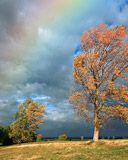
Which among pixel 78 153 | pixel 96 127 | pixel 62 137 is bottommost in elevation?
pixel 78 153

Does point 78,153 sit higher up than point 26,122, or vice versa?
point 26,122

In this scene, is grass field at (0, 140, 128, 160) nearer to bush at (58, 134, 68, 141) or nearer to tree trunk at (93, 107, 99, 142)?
tree trunk at (93, 107, 99, 142)

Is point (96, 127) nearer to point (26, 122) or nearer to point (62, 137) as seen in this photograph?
point (62, 137)

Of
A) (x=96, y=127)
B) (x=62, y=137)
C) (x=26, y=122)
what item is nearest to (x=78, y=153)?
(x=96, y=127)

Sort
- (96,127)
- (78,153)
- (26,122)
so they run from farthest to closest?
1. (26,122)
2. (96,127)
3. (78,153)

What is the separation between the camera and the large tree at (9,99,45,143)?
2945 inches

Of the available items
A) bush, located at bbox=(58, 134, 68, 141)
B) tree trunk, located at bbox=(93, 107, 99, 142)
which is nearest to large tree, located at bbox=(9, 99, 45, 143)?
bush, located at bbox=(58, 134, 68, 141)

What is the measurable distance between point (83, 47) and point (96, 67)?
449 centimetres

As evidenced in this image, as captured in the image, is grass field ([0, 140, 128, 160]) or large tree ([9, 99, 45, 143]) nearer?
grass field ([0, 140, 128, 160])

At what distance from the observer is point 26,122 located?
75938mm

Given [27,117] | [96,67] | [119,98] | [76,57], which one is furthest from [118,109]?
[27,117]

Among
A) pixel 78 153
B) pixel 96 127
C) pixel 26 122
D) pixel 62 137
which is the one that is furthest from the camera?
pixel 26 122

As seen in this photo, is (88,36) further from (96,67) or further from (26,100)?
(26,100)

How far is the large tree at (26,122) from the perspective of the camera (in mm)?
74812
